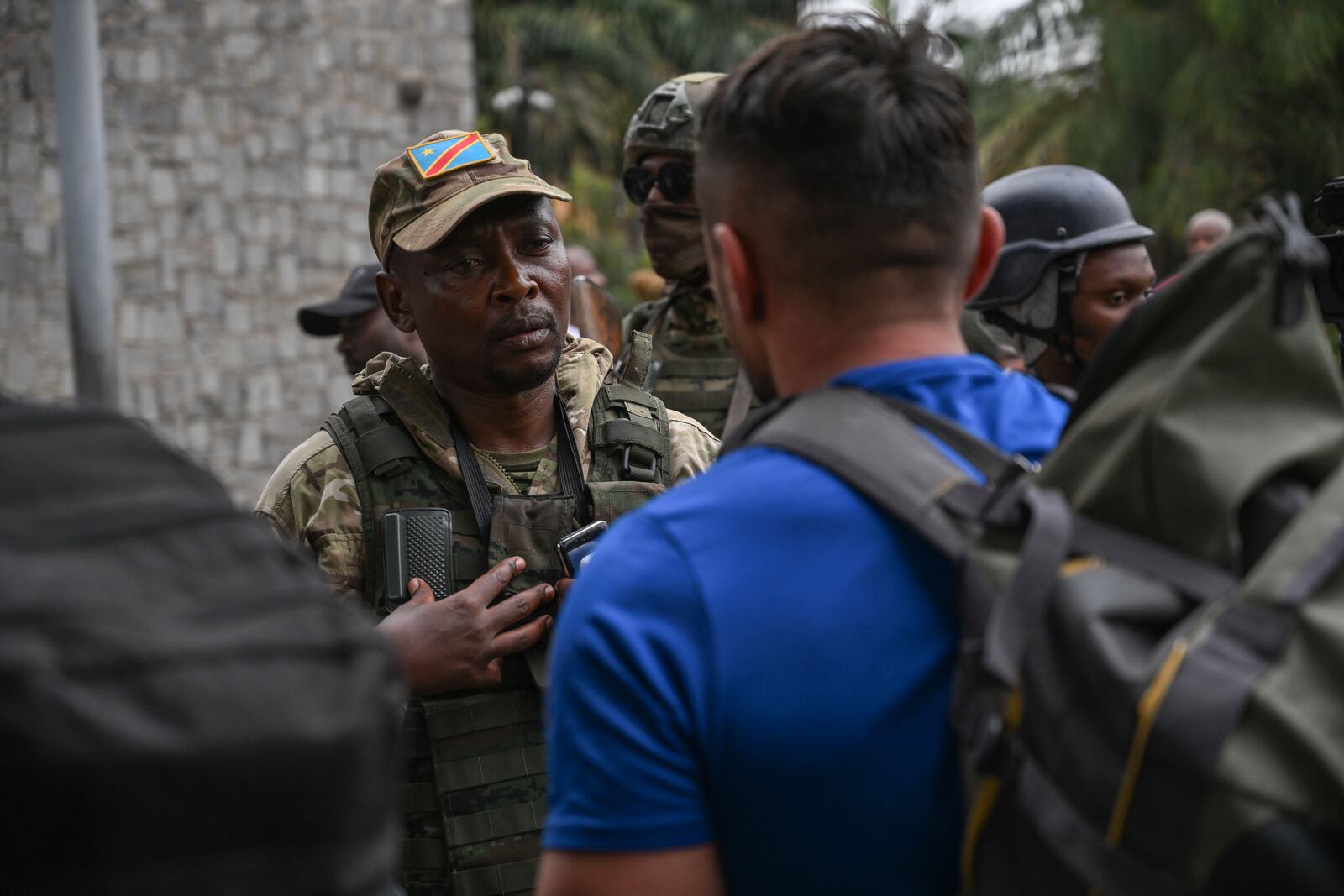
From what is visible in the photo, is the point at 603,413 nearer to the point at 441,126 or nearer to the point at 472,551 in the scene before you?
the point at 472,551

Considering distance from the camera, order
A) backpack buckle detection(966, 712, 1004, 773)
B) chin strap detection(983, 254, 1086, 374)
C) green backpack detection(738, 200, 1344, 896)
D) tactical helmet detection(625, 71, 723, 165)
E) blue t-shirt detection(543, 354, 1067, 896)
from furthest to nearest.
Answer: tactical helmet detection(625, 71, 723, 165) < chin strap detection(983, 254, 1086, 374) < blue t-shirt detection(543, 354, 1067, 896) < backpack buckle detection(966, 712, 1004, 773) < green backpack detection(738, 200, 1344, 896)

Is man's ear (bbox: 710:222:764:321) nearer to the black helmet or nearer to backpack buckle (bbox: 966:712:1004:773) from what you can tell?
backpack buckle (bbox: 966:712:1004:773)

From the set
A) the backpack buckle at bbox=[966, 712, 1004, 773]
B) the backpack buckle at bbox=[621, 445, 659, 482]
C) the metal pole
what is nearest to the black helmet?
the backpack buckle at bbox=[621, 445, 659, 482]

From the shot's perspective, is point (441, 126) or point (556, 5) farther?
point (556, 5)

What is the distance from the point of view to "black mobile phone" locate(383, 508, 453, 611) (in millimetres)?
2568

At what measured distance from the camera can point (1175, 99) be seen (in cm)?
1471

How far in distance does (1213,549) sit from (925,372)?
14.7 inches

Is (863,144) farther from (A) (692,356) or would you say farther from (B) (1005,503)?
(A) (692,356)

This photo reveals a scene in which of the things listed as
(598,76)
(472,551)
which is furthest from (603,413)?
(598,76)

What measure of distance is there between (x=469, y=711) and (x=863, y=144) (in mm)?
1450

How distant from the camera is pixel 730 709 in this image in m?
1.39

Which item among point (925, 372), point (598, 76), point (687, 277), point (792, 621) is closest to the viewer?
point (792, 621)

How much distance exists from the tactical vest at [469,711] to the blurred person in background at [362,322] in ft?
8.77

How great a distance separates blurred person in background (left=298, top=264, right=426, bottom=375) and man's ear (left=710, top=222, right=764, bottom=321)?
150 inches
